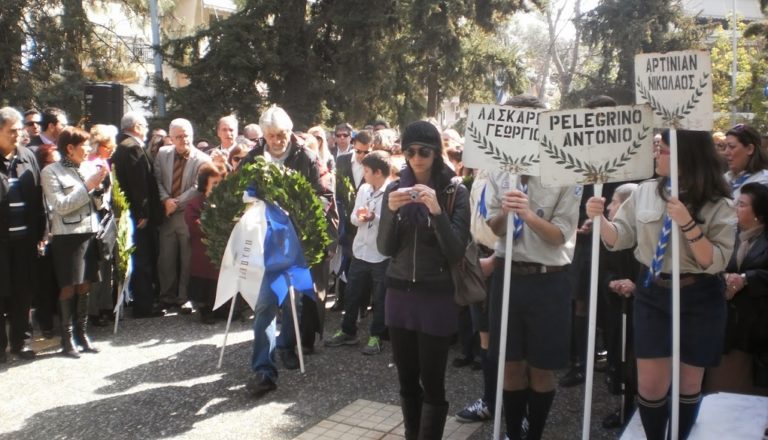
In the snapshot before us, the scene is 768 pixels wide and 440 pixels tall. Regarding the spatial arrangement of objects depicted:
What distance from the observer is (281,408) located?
206 inches

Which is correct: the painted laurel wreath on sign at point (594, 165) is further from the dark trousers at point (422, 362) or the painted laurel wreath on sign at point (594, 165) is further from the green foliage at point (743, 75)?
the green foliage at point (743, 75)

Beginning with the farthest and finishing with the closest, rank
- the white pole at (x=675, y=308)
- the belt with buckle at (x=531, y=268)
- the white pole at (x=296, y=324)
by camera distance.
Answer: the white pole at (x=296, y=324) → the belt with buckle at (x=531, y=268) → the white pole at (x=675, y=308)

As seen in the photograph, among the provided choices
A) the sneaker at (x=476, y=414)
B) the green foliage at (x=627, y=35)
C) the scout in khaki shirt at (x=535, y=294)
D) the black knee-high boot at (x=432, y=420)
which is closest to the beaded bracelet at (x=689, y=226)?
the scout in khaki shirt at (x=535, y=294)

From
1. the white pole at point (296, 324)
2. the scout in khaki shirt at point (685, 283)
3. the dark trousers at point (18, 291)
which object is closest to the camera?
the scout in khaki shirt at point (685, 283)

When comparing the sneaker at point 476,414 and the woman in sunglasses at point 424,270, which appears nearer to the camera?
the woman in sunglasses at point 424,270

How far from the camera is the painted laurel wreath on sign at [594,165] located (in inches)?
149

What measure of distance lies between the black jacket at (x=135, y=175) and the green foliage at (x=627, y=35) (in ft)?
72.9

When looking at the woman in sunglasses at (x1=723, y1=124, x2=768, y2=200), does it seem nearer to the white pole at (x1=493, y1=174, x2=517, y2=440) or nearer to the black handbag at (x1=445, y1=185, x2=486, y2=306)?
the white pole at (x1=493, y1=174, x2=517, y2=440)

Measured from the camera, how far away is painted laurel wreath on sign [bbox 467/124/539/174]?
4.03m

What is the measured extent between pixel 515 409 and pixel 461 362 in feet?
6.39

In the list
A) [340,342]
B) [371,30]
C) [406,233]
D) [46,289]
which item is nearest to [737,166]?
[406,233]

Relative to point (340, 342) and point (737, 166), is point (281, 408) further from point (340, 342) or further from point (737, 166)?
point (737, 166)

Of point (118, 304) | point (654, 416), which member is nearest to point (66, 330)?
point (118, 304)

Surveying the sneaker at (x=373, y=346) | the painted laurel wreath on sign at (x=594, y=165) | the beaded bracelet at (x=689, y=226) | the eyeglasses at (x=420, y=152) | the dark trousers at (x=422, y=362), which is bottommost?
the sneaker at (x=373, y=346)
